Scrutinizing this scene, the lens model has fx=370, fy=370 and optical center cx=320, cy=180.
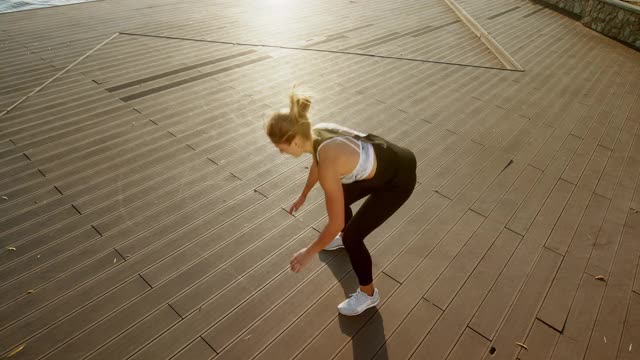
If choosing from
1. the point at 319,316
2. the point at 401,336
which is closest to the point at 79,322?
the point at 319,316

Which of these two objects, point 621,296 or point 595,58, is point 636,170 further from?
point 595,58

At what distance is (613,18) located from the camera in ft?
30.5

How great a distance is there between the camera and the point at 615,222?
12.1 ft

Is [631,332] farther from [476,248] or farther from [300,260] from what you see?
[300,260]

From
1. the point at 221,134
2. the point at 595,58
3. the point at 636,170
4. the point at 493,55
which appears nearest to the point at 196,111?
the point at 221,134

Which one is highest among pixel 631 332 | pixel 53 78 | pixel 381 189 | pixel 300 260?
pixel 381 189

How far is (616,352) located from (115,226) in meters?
4.09

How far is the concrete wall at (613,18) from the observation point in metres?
8.78

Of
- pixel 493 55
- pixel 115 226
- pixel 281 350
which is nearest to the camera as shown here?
pixel 281 350

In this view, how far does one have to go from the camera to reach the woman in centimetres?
202

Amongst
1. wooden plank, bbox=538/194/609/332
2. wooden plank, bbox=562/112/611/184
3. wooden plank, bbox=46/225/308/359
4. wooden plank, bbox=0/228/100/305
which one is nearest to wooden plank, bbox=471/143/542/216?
wooden plank, bbox=562/112/611/184

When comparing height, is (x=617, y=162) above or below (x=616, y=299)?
A: above

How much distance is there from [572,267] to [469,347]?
53.3 inches

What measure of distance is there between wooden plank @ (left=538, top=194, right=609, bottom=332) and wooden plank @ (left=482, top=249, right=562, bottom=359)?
6 cm
